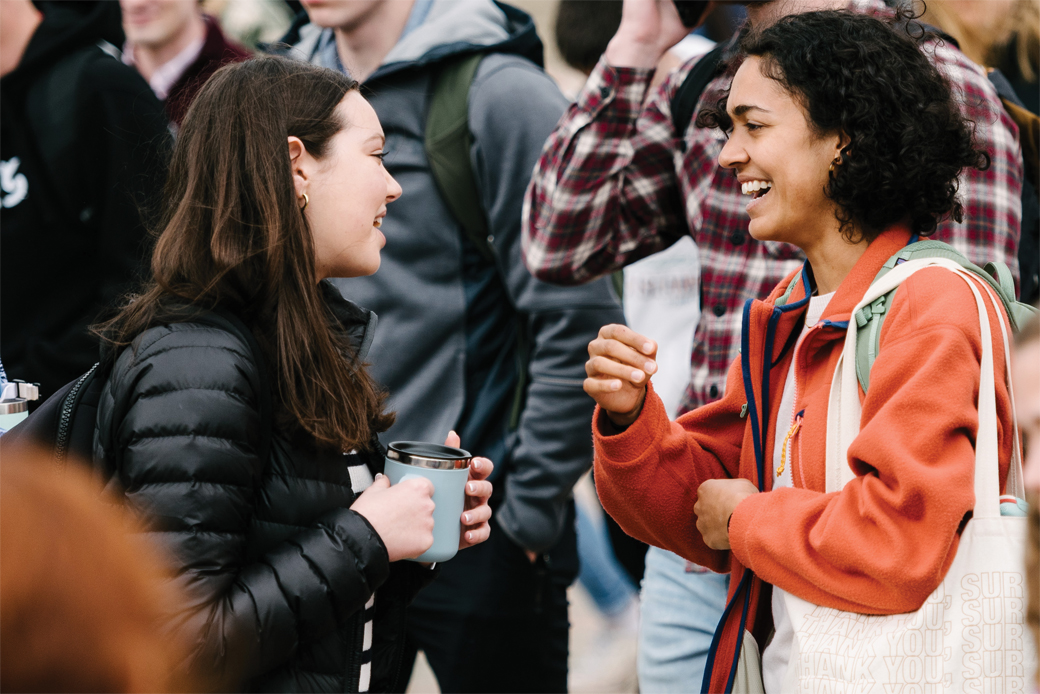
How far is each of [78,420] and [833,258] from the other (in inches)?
51.1

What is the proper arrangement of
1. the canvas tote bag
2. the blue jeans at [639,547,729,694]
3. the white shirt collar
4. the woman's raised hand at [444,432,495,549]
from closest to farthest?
the canvas tote bag < the woman's raised hand at [444,432,495,549] < the blue jeans at [639,547,729,694] < the white shirt collar

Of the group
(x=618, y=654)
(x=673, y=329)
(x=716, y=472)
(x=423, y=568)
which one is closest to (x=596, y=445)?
(x=716, y=472)

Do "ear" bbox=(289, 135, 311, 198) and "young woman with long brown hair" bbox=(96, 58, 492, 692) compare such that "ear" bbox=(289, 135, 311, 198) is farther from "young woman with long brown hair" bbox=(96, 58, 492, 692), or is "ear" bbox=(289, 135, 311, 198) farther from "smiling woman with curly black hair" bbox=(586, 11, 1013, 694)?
"smiling woman with curly black hair" bbox=(586, 11, 1013, 694)

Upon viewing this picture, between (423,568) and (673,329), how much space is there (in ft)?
5.92

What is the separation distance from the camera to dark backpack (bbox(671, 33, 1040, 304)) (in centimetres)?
245

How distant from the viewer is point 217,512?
1.43 metres

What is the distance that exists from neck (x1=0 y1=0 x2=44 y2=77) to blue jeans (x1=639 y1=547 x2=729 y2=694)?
2.63 metres

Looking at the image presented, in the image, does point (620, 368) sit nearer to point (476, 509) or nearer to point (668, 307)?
point (476, 509)

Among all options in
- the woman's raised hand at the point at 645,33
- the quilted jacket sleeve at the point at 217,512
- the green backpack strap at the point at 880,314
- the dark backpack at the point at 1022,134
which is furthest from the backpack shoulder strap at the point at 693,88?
the quilted jacket sleeve at the point at 217,512

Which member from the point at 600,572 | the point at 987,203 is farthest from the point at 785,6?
the point at 600,572

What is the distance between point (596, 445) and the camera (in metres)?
1.82

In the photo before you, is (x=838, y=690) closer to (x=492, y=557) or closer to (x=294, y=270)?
(x=294, y=270)

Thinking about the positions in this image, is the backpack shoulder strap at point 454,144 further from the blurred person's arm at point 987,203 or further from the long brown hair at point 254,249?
the blurred person's arm at point 987,203

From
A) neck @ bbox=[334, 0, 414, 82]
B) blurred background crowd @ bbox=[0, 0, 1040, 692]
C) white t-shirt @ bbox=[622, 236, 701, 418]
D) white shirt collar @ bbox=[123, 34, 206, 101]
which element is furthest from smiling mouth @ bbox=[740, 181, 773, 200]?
white shirt collar @ bbox=[123, 34, 206, 101]
